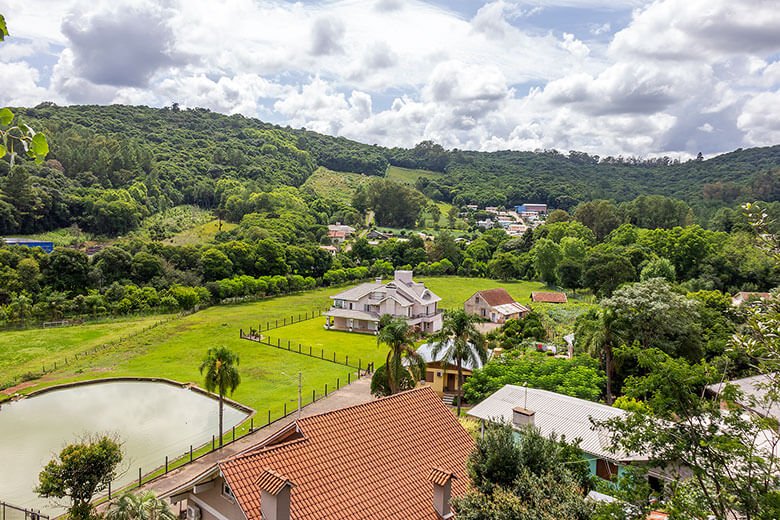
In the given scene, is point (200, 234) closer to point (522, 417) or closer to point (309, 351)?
point (309, 351)

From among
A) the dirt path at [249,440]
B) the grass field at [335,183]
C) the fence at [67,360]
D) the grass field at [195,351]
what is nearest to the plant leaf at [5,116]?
the dirt path at [249,440]

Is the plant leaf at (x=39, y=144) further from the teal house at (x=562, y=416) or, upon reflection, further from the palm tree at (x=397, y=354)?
the palm tree at (x=397, y=354)

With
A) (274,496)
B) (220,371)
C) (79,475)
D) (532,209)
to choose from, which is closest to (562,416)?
(274,496)

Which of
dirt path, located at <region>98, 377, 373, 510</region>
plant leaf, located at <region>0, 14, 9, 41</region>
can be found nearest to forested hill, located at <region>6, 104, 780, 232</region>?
dirt path, located at <region>98, 377, 373, 510</region>

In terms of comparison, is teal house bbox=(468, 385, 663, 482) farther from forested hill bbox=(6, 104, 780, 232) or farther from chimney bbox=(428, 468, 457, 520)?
forested hill bbox=(6, 104, 780, 232)

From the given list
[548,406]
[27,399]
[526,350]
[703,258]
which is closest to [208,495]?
[548,406]

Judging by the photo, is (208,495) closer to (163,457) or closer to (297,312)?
(163,457)
